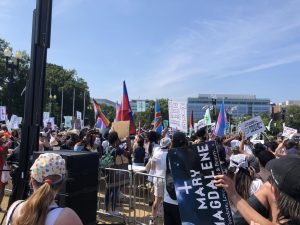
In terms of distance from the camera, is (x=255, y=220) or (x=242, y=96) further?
(x=242, y=96)

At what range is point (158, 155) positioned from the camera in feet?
22.9

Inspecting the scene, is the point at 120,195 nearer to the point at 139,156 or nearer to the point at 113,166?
the point at 113,166

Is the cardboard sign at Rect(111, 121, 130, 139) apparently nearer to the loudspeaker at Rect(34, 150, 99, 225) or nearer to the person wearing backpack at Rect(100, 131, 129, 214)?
the person wearing backpack at Rect(100, 131, 129, 214)

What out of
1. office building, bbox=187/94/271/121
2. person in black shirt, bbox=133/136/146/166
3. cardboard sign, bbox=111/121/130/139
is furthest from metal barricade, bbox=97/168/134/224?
office building, bbox=187/94/271/121

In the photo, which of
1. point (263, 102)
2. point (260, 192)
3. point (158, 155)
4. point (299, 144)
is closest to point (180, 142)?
point (158, 155)

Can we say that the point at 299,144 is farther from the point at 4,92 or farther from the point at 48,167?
the point at 4,92

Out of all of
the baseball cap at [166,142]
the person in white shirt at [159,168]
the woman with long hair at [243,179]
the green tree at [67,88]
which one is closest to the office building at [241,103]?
the green tree at [67,88]

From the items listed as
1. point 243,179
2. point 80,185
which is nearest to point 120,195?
point 80,185

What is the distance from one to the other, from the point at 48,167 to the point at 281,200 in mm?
1716

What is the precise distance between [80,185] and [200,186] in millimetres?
2178

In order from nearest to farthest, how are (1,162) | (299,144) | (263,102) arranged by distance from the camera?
(1,162) → (299,144) → (263,102)

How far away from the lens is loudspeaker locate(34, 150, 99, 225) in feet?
14.7

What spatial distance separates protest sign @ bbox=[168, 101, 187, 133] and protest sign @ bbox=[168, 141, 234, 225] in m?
9.52

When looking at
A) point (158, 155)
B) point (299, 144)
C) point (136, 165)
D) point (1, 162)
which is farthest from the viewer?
point (136, 165)
